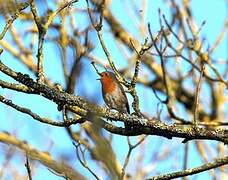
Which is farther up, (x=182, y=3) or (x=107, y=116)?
(x=182, y=3)

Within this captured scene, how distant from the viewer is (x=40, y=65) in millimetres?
3576

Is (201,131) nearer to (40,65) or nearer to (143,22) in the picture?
(40,65)

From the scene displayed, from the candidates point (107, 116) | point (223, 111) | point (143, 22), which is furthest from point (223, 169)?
point (107, 116)

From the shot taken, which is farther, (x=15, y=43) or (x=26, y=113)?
(x=15, y=43)

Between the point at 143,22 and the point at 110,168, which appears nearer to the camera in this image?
the point at 110,168

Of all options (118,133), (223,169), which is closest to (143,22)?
(223,169)

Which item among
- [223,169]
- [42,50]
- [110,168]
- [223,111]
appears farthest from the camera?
[223,111]

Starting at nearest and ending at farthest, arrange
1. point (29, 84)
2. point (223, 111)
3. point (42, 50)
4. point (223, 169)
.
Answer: point (29, 84), point (42, 50), point (223, 169), point (223, 111)

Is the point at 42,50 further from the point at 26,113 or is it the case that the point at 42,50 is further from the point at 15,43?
the point at 15,43

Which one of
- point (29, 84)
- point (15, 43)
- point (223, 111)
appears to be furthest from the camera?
point (223, 111)

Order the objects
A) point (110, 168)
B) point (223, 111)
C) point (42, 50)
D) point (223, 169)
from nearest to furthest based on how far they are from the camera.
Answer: point (110, 168) → point (42, 50) → point (223, 169) → point (223, 111)

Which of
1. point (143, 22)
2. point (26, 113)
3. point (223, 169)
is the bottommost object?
point (26, 113)

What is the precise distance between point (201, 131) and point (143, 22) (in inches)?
267

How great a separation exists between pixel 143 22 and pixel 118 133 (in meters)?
6.72
